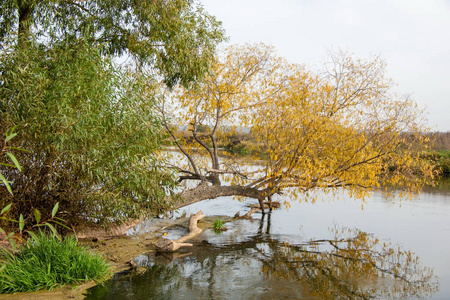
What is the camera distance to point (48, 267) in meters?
5.91

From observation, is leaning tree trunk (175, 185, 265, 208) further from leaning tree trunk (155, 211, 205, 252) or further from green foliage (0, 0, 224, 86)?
green foliage (0, 0, 224, 86)

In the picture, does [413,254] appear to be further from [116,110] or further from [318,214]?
[116,110]

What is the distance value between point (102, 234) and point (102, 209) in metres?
1.25

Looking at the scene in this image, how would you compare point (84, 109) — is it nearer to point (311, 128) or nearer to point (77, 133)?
point (77, 133)

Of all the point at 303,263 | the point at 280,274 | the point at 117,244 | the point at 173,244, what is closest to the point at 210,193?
the point at 173,244

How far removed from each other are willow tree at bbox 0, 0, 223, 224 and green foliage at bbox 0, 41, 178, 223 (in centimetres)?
2

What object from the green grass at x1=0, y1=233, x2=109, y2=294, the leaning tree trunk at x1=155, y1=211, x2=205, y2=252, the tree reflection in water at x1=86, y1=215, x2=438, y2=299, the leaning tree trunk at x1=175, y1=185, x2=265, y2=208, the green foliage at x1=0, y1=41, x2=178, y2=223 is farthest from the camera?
the leaning tree trunk at x1=175, y1=185, x2=265, y2=208

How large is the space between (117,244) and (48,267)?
126 inches

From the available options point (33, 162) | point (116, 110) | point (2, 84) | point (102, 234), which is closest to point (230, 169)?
point (102, 234)

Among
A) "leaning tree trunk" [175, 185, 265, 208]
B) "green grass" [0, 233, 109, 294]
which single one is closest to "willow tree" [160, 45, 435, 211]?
"leaning tree trunk" [175, 185, 265, 208]

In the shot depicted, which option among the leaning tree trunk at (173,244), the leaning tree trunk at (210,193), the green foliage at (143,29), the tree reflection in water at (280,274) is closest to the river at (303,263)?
the tree reflection in water at (280,274)

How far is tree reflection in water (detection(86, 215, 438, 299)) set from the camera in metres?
6.59

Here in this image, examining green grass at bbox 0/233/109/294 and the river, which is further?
the river

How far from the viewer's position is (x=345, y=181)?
34.8 ft
